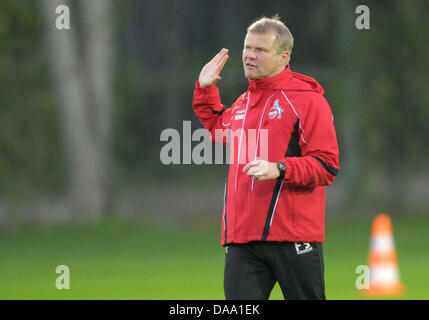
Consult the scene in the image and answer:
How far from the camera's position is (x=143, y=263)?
10.7m

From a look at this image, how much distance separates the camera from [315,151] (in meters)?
4.51

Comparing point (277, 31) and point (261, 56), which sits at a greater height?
point (277, 31)

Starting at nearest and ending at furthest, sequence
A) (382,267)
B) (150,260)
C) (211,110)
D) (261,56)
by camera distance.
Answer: (261,56) < (211,110) < (382,267) < (150,260)

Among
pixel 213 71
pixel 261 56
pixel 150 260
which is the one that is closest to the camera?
pixel 261 56

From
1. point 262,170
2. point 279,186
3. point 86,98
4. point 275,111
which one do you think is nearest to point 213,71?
point 275,111

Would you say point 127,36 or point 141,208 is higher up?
point 127,36

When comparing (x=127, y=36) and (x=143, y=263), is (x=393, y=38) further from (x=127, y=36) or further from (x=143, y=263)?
(x=143, y=263)

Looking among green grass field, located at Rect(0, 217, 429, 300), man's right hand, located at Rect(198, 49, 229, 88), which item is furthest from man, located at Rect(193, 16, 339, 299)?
green grass field, located at Rect(0, 217, 429, 300)

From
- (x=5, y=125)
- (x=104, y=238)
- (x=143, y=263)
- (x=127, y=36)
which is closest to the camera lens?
(x=143, y=263)

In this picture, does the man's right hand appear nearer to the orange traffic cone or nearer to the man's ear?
the man's ear

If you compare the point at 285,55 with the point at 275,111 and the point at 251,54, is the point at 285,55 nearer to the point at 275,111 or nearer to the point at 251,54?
the point at 251,54

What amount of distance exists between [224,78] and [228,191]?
36.8 ft

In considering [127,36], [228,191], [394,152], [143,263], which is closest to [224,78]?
[127,36]

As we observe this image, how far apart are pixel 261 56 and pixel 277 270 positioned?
114cm
